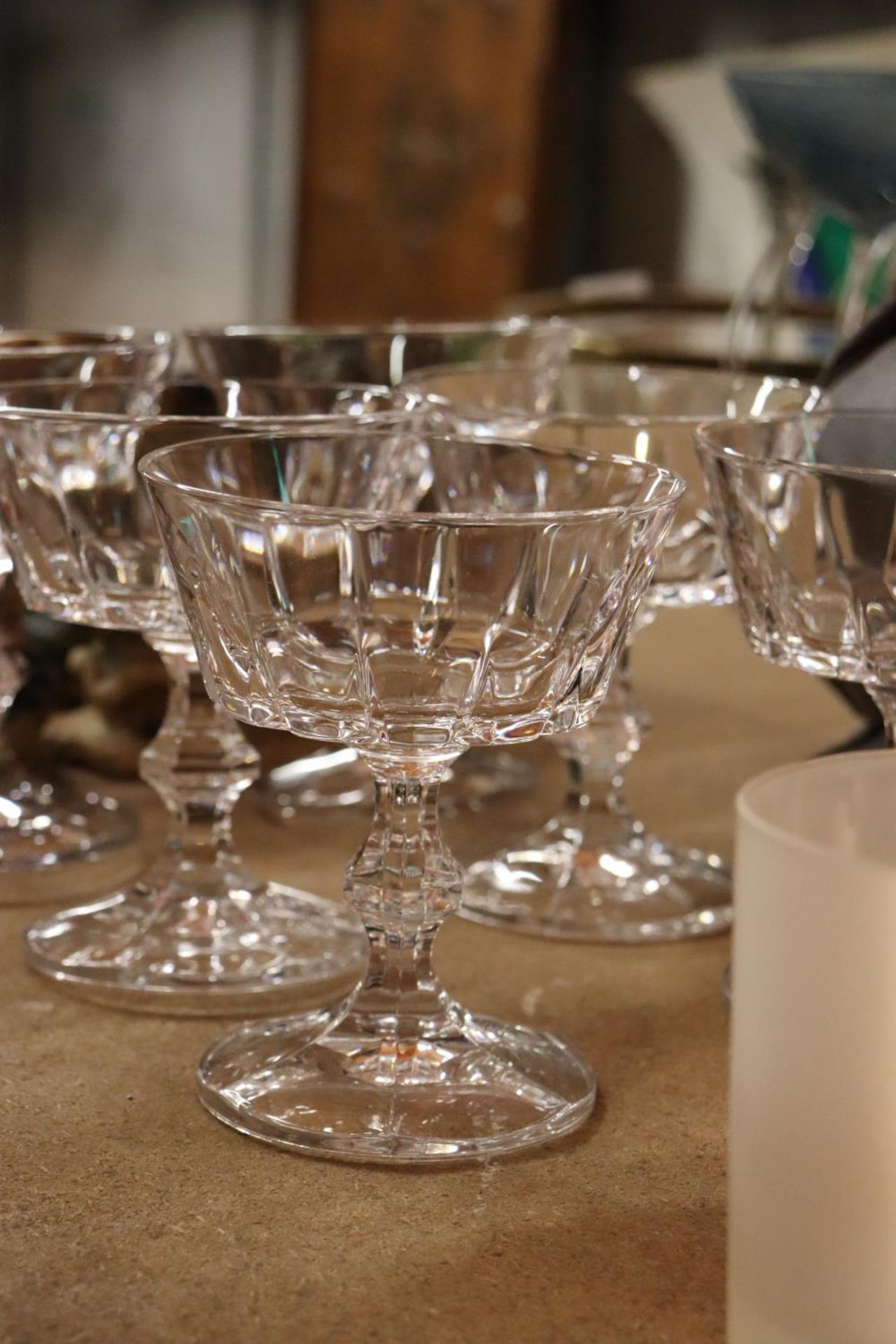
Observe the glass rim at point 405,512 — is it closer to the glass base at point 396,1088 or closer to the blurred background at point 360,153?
the glass base at point 396,1088

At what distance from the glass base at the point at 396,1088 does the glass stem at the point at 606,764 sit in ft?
0.68

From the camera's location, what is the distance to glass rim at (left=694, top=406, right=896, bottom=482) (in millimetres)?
513

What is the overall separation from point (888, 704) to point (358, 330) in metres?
0.38

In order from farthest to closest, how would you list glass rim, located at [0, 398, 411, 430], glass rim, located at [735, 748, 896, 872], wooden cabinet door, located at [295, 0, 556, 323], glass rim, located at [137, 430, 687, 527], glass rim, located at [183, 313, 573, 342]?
wooden cabinet door, located at [295, 0, 556, 323], glass rim, located at [183, 313, 573, 342], glass rim, located at [0, 398, 411, 430], glass rim, located at [137, 430, 687, 527], glass rim, located at [735, 748, 896, 872]

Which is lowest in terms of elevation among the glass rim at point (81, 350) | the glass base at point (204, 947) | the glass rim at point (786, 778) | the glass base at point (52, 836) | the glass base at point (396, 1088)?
the glass base at point (52, 836)

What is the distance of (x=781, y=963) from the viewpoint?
34 cm

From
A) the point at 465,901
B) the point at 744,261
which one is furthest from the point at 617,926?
the point at 744,261

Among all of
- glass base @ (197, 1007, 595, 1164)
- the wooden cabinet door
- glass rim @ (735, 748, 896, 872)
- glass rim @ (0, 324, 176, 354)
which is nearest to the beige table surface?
glass base @ (197, 1007, 595, 1164)

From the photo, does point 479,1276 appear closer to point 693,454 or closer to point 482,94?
point 693,454

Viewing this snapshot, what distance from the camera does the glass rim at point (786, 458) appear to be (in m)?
0.51

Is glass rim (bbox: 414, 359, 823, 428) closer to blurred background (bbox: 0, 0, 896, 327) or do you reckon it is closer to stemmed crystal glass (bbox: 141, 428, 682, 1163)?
stemmed crystal glass (bbox: 141, 428, 682, 1163)

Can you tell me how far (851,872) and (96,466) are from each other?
35 cm

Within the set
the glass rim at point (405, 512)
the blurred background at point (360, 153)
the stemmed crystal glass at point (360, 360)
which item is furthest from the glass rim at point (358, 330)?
the blurred background at point (360, 153)

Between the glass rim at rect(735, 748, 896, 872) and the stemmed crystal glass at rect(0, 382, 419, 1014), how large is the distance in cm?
24
